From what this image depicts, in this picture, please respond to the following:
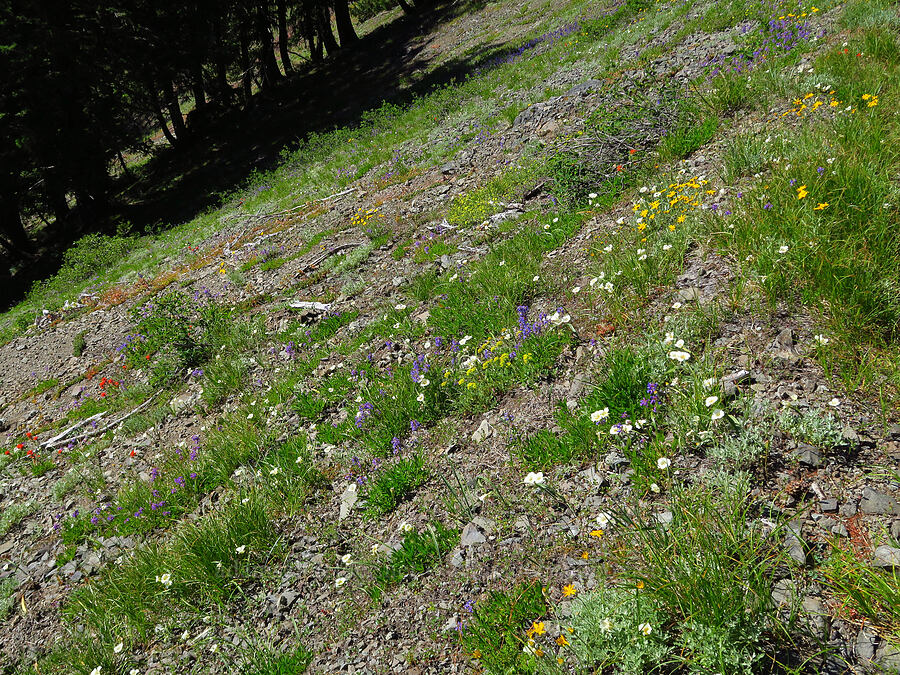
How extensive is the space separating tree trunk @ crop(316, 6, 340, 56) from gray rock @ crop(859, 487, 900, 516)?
4795 cm

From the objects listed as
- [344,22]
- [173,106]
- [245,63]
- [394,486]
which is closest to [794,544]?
[394,486]

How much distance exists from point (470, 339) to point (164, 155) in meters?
43.9

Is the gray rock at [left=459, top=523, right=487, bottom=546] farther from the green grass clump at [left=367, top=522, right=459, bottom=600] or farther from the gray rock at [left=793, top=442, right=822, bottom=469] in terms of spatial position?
the gray rock at [left=793, top=442, right=822, bottom=469]

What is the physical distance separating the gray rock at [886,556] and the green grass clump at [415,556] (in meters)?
2.72

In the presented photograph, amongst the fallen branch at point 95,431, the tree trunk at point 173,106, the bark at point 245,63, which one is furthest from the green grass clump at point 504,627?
the bark at point 245,63

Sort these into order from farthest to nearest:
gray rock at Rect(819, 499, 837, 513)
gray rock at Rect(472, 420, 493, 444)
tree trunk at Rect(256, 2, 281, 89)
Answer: tree trunk at Rect(256, 2, 281, 89)
gray rock at Rect(472, 420, 493, 444)
gray rock at Rect(819, 499, 837, 513)

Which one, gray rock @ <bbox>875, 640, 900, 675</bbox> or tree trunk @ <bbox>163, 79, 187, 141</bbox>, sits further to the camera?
tree trunk @ <bbox>163, 79, 187, 141</bbox>

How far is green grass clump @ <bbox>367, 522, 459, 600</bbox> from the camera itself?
3902 mm

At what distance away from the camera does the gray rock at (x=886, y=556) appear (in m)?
2.47

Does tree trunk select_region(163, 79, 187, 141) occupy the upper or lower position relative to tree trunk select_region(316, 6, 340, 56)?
lower

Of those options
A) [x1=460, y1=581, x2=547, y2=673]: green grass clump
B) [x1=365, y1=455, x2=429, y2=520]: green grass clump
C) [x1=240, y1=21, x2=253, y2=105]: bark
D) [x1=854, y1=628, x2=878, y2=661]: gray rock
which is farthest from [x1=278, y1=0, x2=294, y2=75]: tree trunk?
[x1=854, y1=628, x2=878, y2=661]: gray rock

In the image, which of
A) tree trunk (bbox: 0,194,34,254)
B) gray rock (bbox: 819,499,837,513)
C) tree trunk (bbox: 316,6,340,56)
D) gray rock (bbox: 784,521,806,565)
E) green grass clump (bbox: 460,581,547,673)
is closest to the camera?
gray rock (bbox: 784,521,806,565)

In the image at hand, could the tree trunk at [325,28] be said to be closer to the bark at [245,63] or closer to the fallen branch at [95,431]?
the bark at [245,63]

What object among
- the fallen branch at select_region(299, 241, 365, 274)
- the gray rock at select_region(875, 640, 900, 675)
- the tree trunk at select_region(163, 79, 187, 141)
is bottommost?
the gray rock at select_region(875, 640, 900, 675)
